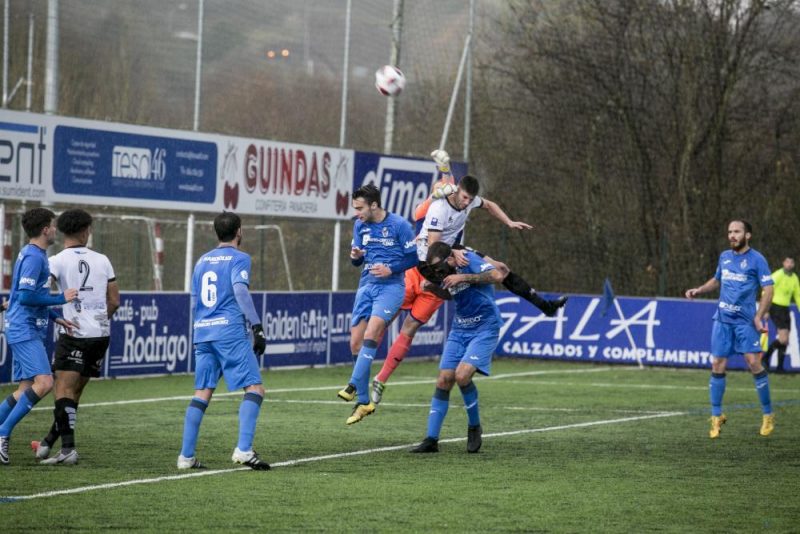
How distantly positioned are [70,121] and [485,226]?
1361cm

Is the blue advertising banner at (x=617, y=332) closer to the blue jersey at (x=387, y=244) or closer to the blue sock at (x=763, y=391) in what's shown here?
the blue sock at (x=763, y=391)

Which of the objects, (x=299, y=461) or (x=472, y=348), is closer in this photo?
(x=299, y=461)

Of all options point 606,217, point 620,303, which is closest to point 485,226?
point 606,217

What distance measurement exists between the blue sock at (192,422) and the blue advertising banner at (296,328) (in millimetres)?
12487

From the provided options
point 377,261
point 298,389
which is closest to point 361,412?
point 377,261

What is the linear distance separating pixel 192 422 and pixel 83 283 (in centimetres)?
163

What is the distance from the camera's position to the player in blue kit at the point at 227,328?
37.2 ft

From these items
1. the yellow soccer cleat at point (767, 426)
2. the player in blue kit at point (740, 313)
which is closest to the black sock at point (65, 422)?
the player in blue kit at point (740, 313)

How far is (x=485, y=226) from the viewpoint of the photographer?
1282 inches

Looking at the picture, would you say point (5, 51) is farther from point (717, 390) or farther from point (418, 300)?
point (717, 390)

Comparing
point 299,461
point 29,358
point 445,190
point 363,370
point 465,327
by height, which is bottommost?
point 299,461

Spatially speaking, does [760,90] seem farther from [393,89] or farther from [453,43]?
[393,89]

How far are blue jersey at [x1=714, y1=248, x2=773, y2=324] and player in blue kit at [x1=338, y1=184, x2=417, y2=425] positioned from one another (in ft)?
11.5

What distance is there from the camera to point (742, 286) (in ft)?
50.9
